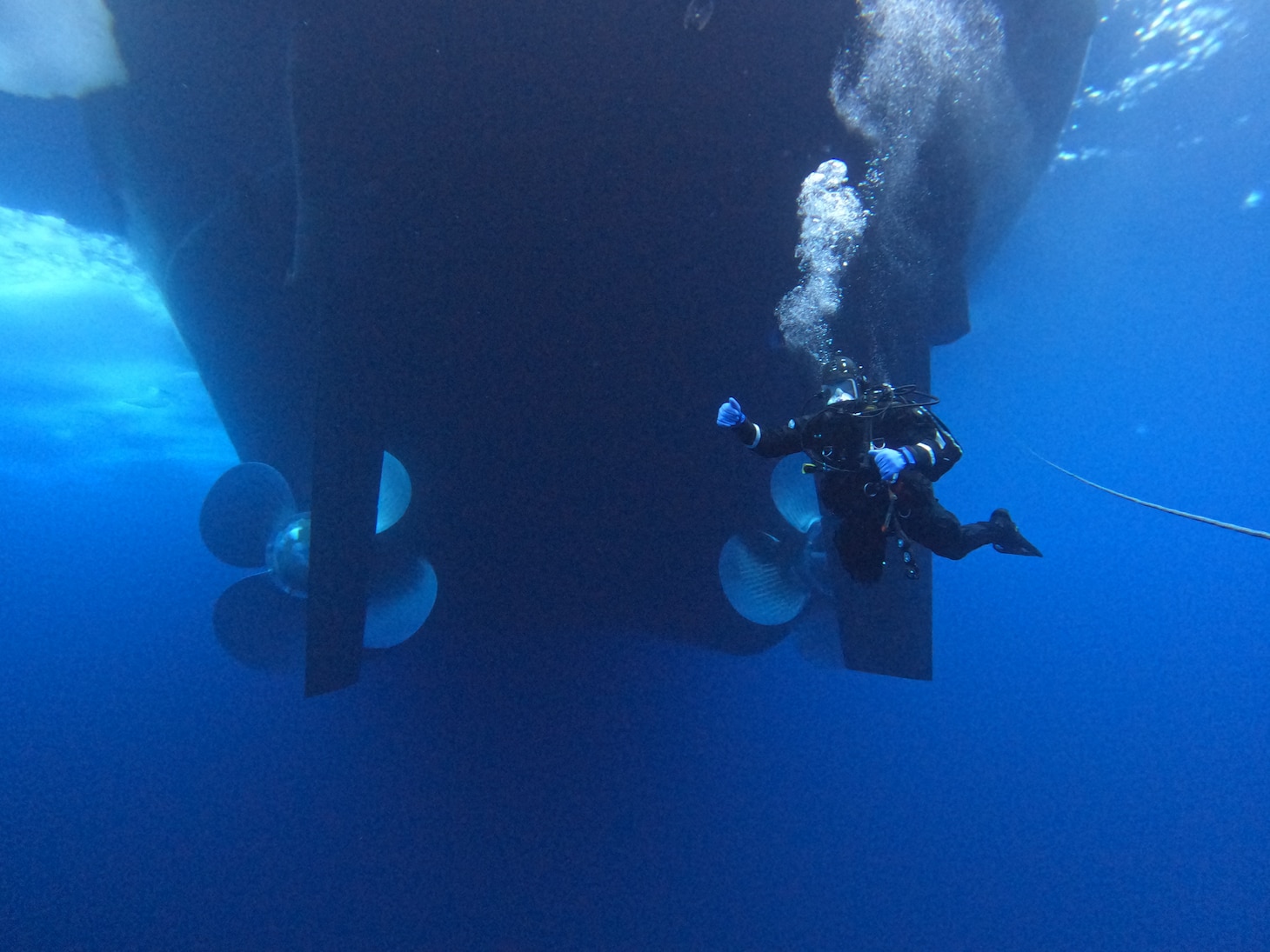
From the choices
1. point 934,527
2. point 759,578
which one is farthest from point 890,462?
point 759,578

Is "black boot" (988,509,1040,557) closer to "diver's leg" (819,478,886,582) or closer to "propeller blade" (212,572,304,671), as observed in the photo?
"diver's leg" (819,478,886,582)

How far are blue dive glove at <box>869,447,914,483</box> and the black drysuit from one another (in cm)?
15

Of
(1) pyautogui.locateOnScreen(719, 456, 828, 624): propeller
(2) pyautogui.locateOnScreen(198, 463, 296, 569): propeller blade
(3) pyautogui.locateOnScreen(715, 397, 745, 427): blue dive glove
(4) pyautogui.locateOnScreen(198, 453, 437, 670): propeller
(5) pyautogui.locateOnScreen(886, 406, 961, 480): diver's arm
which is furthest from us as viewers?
(1) pyautogui.locateOnScreen(719, 456, 828, 624): propeller

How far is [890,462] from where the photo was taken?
134 inches

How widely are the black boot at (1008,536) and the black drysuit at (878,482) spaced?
0.01 m

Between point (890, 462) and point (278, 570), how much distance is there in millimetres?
6935

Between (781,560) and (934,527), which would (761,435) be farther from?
(781,560)

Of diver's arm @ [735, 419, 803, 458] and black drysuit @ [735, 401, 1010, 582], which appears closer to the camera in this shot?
black drysuit @ [735, 401, 1010, 582]

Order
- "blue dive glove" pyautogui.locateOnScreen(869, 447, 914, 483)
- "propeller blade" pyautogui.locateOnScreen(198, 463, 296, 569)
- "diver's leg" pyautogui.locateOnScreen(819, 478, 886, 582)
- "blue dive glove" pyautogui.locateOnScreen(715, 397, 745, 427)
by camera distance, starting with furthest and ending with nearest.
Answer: "propeller blade" pyautogui.locateOnScreen(198, 463, 296, 569), "blue dive glove" pyautogui.locateOnScreen(715, 397, 745, 427), "diver's leg" pyautogui.locateOnScreen(819, 478, 886, 582), "blue dive glove" pyautogui.locateOnScreen(869, 447, 914, 483)

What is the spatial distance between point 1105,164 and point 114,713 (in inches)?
1131

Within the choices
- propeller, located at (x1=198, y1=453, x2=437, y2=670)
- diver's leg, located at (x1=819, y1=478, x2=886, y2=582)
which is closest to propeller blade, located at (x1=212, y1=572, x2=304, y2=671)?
propeller, located at (x1=198, y1=453, x2=437, y2=670)

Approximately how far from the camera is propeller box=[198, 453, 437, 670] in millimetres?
6750

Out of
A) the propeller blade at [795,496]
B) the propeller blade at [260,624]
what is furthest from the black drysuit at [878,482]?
the propeller blade at [260,624]

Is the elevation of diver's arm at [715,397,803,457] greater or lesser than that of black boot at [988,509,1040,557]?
greater
